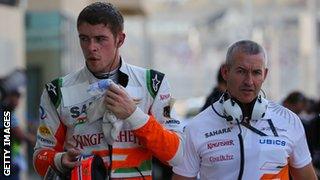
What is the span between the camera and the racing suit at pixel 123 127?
171 inches

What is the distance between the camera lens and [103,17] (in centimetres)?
435

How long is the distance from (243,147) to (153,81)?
0.55 m

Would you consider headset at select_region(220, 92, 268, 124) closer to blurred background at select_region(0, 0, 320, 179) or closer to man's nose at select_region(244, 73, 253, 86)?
man's nose at select_region(244, 73, 253, 86)

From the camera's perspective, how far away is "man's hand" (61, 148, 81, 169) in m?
4.28

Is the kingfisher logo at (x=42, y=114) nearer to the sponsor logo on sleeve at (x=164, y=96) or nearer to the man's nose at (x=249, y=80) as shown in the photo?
the sponsor logo on sleeve at (x=164, y=96)

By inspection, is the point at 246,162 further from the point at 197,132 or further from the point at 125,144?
the point at 125,144

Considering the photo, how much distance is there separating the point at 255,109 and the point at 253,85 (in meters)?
0.12

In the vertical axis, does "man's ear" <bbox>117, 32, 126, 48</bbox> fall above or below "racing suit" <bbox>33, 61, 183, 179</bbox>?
above

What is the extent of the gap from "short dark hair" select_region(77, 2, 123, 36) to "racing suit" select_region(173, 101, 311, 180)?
0.65 m

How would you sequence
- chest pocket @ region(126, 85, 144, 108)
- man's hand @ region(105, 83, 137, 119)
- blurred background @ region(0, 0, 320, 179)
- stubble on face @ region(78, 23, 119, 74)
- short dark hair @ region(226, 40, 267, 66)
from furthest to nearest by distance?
blurred background @ region(0, 0, 320, 179) → short dark hair @ region(226, 40, 267, 66) → chest pocket @ region(126, 85, 144, 108) → stubble on face @ region(78, 23, 119, 74) → man's hand @ region(105, 83, 137, 119)

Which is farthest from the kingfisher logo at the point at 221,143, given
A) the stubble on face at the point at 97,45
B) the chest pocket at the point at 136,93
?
the stubble on face at the point at 97,45

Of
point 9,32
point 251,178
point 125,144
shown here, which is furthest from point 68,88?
point 9,32

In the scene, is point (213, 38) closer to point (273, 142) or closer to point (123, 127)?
point (273, 142)

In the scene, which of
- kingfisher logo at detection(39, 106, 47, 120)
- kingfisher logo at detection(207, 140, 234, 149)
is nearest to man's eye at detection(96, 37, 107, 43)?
kingfisher logo at detection(39, 106, 47, 120)
